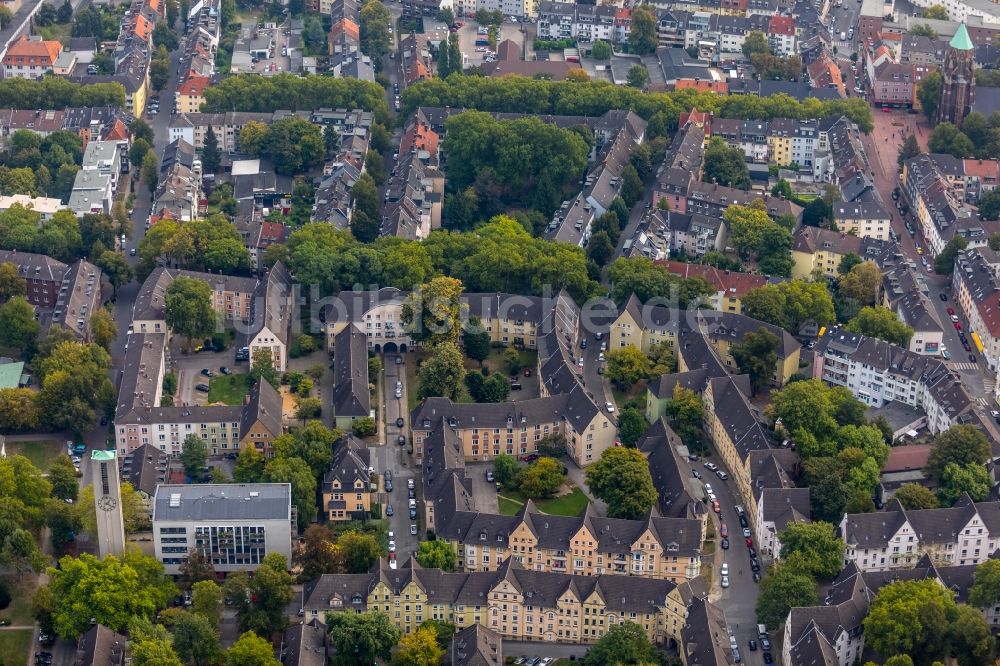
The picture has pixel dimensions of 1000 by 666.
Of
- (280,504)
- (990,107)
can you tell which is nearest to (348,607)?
(280,504)

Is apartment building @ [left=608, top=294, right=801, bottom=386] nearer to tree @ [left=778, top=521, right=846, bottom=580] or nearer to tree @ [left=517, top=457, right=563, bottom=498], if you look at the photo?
tree @ [left=517, top=457, right=563, bottom=498]

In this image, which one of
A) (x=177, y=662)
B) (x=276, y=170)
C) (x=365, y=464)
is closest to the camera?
(x=177, y=662)

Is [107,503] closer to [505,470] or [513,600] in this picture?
[513,600]

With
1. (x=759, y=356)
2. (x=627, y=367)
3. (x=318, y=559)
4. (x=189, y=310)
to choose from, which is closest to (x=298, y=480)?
(x=318, y=559)

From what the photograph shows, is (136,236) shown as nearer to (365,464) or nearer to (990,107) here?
(365,464)

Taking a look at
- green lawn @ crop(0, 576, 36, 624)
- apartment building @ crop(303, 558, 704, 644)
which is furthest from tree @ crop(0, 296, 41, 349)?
apartment building @ crop(303, 558, 704, 644)
